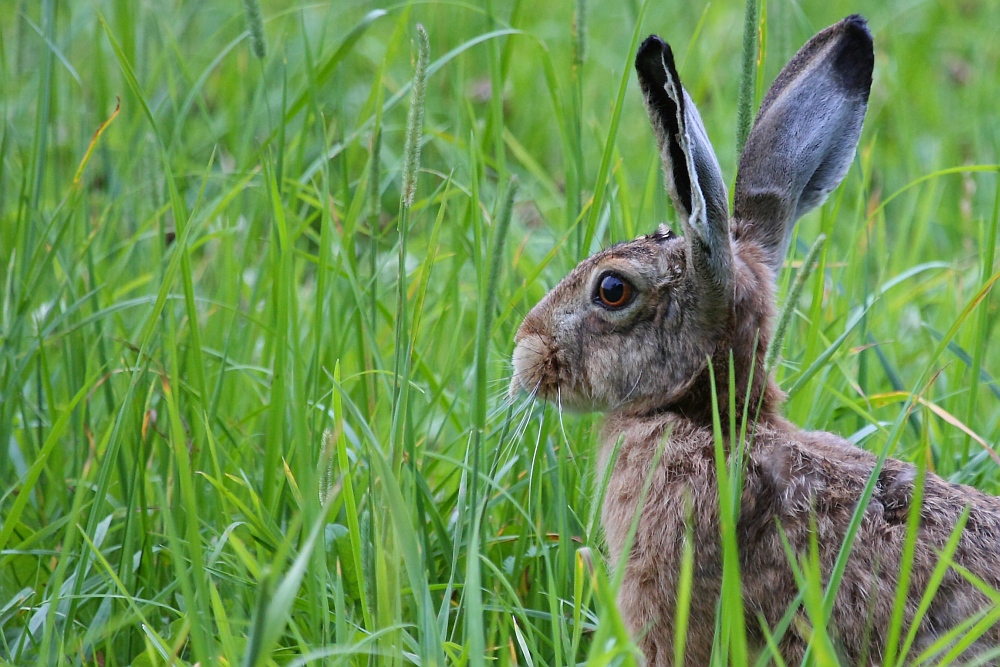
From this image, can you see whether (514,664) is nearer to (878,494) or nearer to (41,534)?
(878,494)

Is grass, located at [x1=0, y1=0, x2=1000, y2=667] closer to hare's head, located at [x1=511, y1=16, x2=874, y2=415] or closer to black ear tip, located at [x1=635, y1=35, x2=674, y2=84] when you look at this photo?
hare's head, located at [x1=511, y1=16, x2=874, y2=415]

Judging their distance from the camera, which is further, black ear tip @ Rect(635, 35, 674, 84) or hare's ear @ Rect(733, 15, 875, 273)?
hare's ear @ Rect(733, 15, 875, 273)

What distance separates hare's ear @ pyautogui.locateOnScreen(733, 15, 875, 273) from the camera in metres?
3.59

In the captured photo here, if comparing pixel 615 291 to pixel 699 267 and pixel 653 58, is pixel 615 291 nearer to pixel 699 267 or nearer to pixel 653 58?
pixel 699 267

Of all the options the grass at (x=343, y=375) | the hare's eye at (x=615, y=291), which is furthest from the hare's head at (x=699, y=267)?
the grass at (x=343, y=375)

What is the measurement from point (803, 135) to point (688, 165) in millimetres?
895

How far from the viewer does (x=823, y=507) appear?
297 cm

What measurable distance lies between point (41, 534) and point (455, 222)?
1690mm

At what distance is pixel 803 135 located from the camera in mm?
3586

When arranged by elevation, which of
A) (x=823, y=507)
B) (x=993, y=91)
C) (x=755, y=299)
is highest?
(x=993, y=91)

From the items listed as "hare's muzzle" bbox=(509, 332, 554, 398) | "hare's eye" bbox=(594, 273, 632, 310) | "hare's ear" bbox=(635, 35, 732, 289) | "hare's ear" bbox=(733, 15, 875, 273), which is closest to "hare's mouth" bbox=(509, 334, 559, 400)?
"hare's muzzle" bbox=(509, 332, 554, 398)

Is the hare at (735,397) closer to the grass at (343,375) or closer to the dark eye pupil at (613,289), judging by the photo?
the dark eye pupil at (613,289)

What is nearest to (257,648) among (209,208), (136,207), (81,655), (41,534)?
(81,655)

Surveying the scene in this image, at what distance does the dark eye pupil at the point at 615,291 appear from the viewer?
3365 mm
